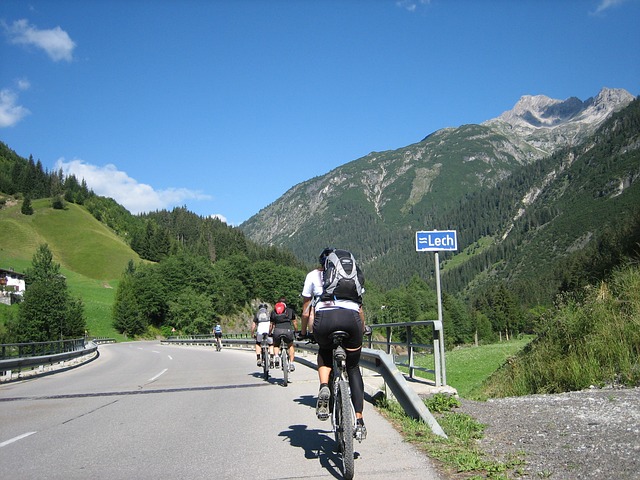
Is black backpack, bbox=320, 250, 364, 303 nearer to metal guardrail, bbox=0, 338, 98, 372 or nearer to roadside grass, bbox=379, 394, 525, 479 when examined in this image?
roadside grass, bbox=379, 394, 525, 479

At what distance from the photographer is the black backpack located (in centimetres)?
550

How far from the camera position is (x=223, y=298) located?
4469 inches

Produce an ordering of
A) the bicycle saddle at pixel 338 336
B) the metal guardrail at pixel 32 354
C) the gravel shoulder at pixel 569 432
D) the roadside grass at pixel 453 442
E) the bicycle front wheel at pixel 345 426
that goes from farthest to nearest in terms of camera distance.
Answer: the metal guardrail at pixel 32 354, the bicycle saddle at pixel 338 336, the roadside grass at pixel 453 442, the bicycle front wheel at pixel 345 426, the gravel shoulder at pixel 569 432

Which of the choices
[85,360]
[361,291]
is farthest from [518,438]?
[85,360]

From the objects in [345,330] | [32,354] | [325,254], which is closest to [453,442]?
[345,330]

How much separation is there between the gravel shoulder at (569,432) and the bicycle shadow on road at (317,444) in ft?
5.11

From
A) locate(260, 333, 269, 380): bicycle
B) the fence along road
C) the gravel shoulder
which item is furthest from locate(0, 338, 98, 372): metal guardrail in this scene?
the gravel shoulder

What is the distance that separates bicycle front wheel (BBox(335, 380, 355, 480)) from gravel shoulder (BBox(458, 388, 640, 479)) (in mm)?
1526

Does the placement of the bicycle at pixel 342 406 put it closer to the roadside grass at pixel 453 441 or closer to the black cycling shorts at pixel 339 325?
the black cycling shorts at pixel 339 325

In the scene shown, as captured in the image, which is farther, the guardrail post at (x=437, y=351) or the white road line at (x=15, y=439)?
the guardrail post at (x=437, y=351)

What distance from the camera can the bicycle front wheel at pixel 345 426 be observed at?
4852mm

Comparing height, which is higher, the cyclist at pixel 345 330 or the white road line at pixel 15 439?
the cyclist at pixel 345 330

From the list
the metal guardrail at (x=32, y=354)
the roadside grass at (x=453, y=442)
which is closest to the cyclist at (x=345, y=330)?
the roadside grass at (x=453, y=442)

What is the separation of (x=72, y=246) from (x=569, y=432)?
15774 cm
